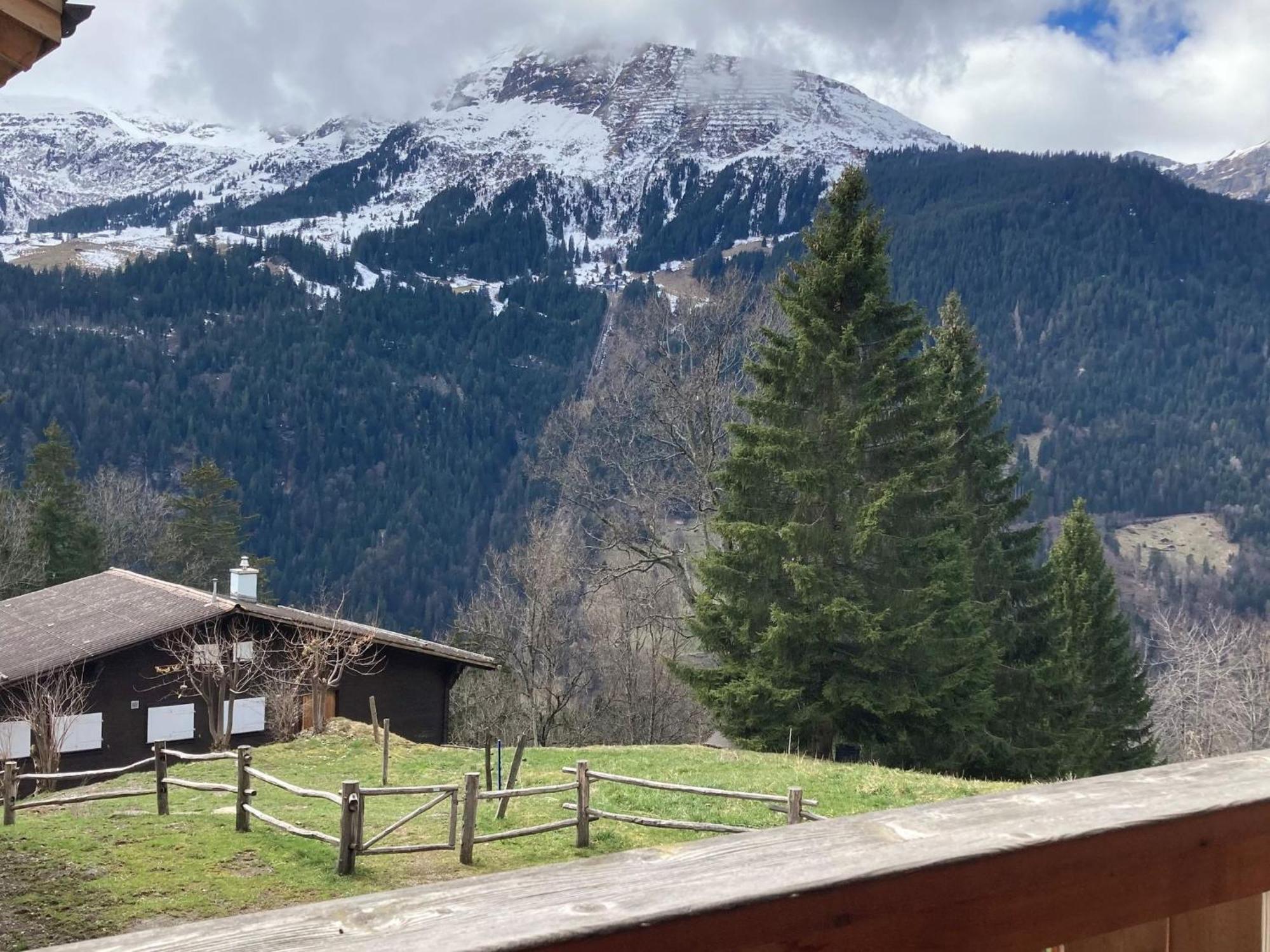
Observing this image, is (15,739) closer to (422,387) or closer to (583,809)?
(583,809)

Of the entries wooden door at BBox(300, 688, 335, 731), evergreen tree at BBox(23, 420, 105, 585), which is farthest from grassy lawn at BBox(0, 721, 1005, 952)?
evergreen tree at BBox(23, 420, 105, 585)

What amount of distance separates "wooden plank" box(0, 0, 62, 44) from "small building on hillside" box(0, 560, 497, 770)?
2154 centimetres

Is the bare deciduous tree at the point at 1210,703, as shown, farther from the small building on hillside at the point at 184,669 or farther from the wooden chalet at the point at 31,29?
the wooden chalet at the point at 31,29

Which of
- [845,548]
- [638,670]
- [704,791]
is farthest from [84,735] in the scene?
[638,670]

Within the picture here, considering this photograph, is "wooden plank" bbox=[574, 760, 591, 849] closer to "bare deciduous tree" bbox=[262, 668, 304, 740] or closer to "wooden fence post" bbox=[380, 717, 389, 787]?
"wooden fence post" bbox=[380, 717, 389, 787]

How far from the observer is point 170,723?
25.7 m

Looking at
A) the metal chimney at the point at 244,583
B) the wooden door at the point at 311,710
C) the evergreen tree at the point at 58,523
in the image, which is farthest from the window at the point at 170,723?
the evergreen tree at the point at 58,523

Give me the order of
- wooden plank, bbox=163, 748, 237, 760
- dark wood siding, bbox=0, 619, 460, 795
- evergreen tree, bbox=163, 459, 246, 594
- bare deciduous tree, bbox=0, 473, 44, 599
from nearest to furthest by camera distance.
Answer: wooden plank, bbox=163, 748, 237, 760, dark wood siding, bbox=0, 619, 460, 795, bare deciduous tree, bbox=0, 473, 44, 599, evergreen tree, bbox=163, 459, 246, 594

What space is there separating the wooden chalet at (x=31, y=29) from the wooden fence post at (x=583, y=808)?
35.7 ft

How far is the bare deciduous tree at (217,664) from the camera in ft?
81.9

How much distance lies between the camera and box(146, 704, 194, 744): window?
25469mm

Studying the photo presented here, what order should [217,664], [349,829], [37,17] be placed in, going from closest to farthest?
1. [37,17]
2. [349,829]
3. [217,664]

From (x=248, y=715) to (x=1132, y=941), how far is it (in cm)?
2667

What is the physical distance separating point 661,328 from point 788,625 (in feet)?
40.2
